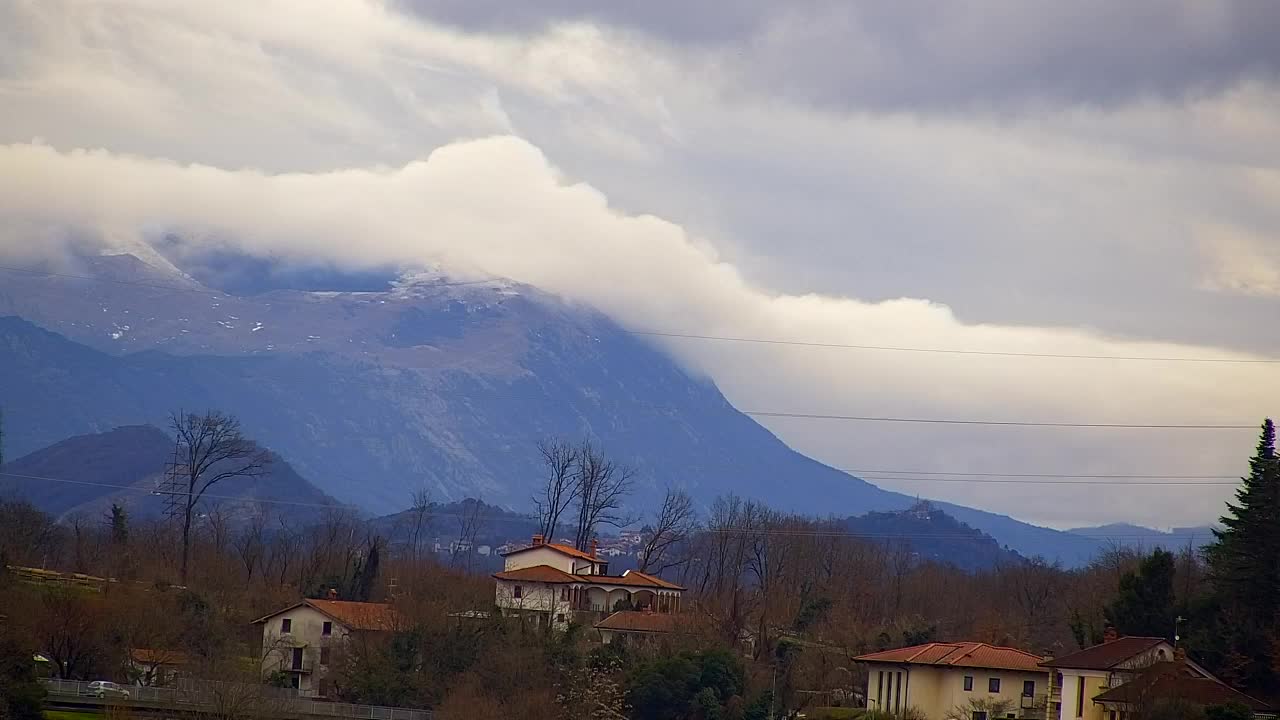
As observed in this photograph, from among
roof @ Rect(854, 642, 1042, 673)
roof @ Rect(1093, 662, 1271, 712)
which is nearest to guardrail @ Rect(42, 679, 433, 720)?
roof @ Rect(854, 642, 1042, 673)

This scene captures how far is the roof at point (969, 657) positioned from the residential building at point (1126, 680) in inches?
189

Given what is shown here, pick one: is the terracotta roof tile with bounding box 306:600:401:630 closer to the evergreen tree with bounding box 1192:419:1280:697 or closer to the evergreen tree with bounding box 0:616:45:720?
the evergreen tree with bounding box 0:616:45:720

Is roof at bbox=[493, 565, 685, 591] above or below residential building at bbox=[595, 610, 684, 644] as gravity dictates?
above

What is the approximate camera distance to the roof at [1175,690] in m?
62.8

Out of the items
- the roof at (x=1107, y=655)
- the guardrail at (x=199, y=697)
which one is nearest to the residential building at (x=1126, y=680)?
the roof at (x=1107, y=655)

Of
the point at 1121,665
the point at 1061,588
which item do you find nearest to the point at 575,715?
the point at 1121,665

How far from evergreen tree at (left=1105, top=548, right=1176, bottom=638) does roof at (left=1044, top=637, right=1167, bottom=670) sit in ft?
22.6

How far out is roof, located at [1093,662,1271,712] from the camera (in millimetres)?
62812

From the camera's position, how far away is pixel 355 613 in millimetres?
100312

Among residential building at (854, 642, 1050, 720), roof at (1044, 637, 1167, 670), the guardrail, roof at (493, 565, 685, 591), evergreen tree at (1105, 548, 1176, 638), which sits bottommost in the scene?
the guardrail

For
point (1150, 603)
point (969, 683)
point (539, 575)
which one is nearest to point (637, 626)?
point (539, 575)

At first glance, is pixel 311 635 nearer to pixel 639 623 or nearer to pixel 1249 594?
pixel 639 623

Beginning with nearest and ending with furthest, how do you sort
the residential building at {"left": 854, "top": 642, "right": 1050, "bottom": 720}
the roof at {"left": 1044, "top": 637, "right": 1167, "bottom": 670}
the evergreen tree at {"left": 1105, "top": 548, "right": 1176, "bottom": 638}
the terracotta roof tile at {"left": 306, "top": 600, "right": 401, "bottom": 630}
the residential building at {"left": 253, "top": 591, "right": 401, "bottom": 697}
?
1. the roof at {"left": 1044, "top": 637, "right": 1167, "bottom": 670}
2. the residential building at {"left": 854, "top": 642, "right": 1050, "bottom": 720}
3. the evergreen tree at {"left": 1105, "top": 548, "right": 1176, "bottom": 638}
4. the terracotta roof tile at {"left": 306, "top": 600, "right": 401, "bottom": 630}
5. the residential building at {"left": 253, "top": 591, "right": 401, "bottom": 697}

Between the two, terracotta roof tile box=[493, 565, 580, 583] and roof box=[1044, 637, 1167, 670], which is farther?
terracotta roof tile box=[493, 565, 580, 583]
